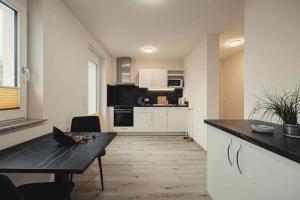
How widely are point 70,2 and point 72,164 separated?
215 cm

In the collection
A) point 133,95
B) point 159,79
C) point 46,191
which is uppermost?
point 159,79

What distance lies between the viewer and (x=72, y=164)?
107cm

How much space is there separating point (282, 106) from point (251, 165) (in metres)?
0.54

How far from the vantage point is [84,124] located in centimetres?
245

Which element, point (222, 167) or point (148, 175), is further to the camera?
point (148, 175)

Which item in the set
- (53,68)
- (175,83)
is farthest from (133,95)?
(53,68)

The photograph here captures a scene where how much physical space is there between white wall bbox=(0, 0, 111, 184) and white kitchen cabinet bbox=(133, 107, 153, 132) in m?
2.30

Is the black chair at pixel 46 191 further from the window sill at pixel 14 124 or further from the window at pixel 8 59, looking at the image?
the window at pixel 8 59

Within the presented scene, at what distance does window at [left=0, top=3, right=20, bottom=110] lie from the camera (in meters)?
1.61

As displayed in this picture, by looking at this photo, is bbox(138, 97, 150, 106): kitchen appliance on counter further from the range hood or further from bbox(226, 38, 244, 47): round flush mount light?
bbox(226, 38, 244, 47): round flush mount light

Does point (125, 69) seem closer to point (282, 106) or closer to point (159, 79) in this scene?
point (159, 79)

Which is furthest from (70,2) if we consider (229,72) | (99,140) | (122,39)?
(229,72)

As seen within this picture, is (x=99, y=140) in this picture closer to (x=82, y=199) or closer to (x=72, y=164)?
(x=72, y=164)

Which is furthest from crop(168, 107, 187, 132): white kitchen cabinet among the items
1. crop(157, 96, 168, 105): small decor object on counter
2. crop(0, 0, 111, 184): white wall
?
crop(0, 0, 111, 184): white wall
